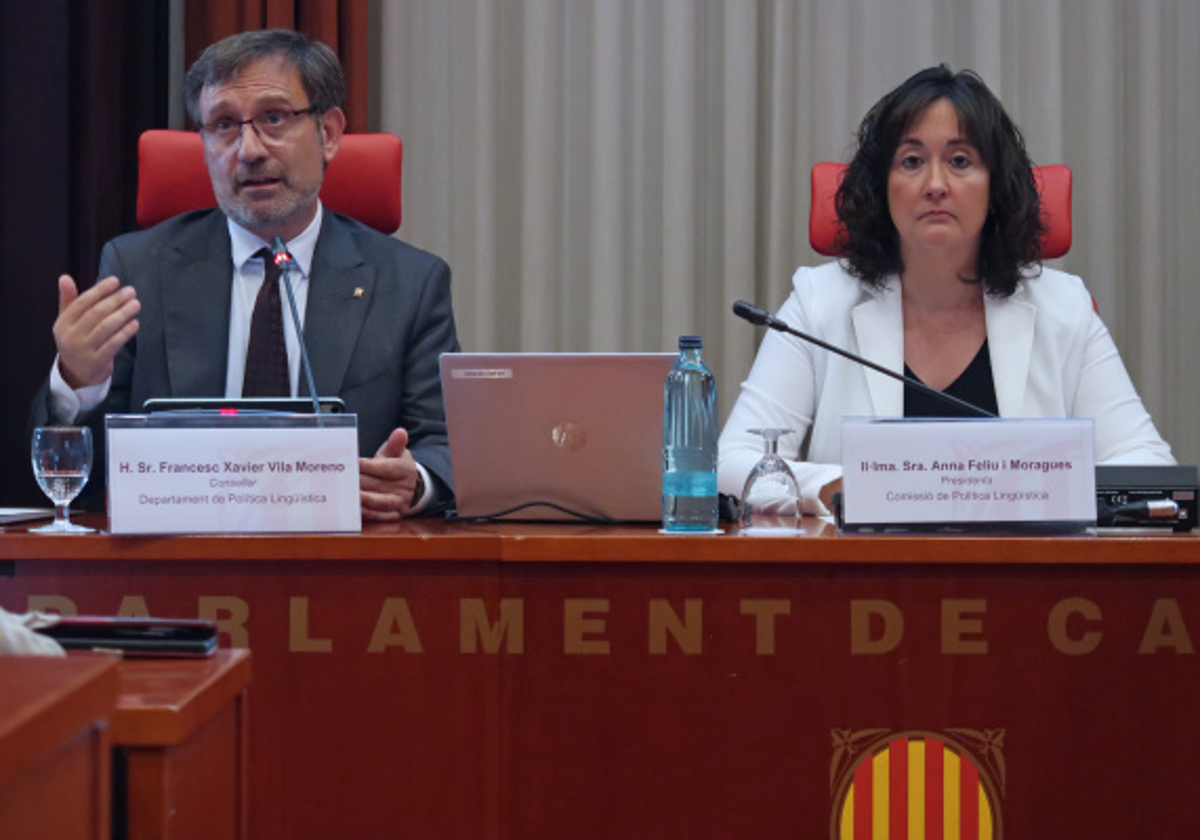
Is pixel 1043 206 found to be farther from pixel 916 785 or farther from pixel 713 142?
pixel 916 785

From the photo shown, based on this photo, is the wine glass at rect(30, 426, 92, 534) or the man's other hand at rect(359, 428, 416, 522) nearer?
the wine glass at rect(30, 426, 92, 534)

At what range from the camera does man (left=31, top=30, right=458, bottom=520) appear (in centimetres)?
241

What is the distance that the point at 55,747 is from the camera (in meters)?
0.65

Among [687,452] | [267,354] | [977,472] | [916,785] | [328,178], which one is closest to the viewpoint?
[916,785]

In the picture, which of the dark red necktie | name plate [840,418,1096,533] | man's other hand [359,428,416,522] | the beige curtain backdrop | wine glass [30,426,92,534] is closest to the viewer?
name plate [840,418,1096,533]

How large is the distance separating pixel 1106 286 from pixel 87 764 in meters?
3.18

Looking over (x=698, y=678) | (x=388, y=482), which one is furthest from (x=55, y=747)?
(x=388, y=482)

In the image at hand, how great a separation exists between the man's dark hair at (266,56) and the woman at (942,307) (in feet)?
2.83

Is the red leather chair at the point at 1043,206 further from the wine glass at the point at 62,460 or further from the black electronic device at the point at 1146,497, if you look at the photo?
the wine glass at the point at 62,460

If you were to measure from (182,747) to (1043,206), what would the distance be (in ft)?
6.95

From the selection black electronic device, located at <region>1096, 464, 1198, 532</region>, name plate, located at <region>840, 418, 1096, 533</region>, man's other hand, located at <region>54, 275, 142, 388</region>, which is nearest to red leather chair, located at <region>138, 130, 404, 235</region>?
man's other hand, located at <region>54, 275, 142, 388</region>

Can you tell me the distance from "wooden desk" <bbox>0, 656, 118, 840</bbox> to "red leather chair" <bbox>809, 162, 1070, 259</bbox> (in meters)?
2.00

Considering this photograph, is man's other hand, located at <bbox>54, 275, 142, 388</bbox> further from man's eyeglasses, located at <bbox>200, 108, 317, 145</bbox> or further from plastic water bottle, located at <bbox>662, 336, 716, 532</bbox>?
plastic water bottle, located at <bbox>662, 336, 716, 532</bbox>

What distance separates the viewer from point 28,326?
306cm
